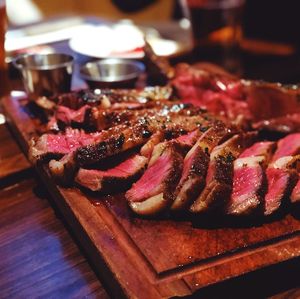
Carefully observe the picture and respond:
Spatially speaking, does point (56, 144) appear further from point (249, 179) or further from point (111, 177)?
point (249, 179)

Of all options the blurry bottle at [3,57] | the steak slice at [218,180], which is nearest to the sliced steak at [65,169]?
the steak slice at [218,180]

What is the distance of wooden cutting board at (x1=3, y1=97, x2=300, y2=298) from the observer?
2211 mm

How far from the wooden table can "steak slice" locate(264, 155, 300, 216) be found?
1.12ft

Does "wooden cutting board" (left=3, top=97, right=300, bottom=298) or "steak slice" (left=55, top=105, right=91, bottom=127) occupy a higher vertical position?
"steak slice" (left=55, top=105, right=91, bottom=127)

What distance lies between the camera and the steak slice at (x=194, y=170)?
254cm

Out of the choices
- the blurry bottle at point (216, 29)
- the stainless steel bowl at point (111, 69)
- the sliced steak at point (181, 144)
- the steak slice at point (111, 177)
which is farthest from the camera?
the blurry bottle at point (216, 29)

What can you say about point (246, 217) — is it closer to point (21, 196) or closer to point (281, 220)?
point (281, 220)

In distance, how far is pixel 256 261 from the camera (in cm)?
234

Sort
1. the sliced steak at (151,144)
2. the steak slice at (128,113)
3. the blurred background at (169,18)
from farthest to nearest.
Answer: the blurred background at (169,18)
the steak slice at (128,113)
the sliced steak at (151,144)

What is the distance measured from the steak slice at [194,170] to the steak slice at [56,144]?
661 millimetres

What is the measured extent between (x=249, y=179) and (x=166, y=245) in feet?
2.20

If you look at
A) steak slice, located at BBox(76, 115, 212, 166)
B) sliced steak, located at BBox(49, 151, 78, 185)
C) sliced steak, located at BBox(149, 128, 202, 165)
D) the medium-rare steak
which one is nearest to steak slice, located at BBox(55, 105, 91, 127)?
steak slice, located at BBox(76, 115, 212, 166)

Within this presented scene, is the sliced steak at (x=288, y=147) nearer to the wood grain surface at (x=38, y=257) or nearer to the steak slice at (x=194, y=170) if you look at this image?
the steak slice at (x=194, y=170)

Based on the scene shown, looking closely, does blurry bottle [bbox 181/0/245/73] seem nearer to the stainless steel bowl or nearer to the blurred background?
the blurred background
